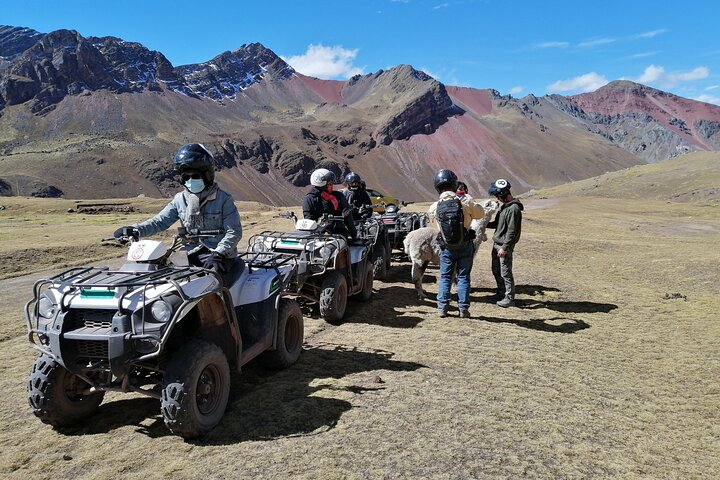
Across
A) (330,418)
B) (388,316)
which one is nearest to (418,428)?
(330,418)

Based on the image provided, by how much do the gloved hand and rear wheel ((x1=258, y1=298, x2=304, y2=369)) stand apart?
1194mm

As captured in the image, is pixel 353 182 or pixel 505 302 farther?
pixel 353 182

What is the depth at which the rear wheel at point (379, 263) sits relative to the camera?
38.6ft

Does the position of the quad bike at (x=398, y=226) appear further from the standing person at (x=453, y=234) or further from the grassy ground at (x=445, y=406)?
the standing person at (x=453, y=234)

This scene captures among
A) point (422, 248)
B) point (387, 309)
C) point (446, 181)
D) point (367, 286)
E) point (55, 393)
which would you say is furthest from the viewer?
point (422, 248)

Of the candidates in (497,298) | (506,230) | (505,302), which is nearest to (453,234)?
(506,230)

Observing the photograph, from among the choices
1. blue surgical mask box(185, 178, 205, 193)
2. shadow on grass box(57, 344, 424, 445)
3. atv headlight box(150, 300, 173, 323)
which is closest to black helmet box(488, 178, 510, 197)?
shadow on grass box(57, 344, 424, 445)

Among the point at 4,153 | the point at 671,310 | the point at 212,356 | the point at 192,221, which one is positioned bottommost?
the point at 671,310

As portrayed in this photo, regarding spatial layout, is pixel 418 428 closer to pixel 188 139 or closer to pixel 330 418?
pixel 330 418

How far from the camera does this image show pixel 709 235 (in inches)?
906

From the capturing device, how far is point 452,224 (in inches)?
312

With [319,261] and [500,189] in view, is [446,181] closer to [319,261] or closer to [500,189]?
[500,189]

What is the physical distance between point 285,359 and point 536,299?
20.2 ft

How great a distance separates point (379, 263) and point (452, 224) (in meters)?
4.00
